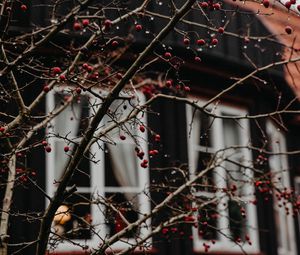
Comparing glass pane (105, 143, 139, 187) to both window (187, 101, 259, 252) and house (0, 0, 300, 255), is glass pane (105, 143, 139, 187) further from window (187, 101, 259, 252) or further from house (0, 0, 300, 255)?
window (187, 101, 259, 252)

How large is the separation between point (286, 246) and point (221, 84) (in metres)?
3.86

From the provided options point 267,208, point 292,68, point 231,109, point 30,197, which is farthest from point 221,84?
point 30,197

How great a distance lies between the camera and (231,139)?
9.45m

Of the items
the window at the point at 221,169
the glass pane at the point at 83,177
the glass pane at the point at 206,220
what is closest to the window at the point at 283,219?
the window at the point at 221,169

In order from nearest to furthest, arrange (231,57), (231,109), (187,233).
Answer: (187,233) < (231,57) < (231,109)

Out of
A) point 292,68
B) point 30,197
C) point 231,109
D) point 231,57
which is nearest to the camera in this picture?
point 30,197

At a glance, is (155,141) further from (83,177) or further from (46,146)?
(46,146)

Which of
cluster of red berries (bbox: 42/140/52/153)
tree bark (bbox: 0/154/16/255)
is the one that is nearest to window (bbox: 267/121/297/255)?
tree bark (bbox: 0/154/16/255)

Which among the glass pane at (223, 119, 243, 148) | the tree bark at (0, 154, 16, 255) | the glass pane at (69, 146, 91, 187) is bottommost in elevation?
the tree bark at (0, 154, 16, 255)

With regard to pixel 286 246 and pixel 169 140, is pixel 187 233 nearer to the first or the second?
pixel 169 140

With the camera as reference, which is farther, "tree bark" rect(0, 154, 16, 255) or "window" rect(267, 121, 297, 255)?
"window" rect(267, 121, 297, 255)

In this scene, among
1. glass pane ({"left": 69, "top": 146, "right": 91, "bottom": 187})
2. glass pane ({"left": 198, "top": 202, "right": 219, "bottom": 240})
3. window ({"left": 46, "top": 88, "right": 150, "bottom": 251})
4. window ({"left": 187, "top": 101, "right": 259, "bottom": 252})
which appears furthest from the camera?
window ({"left": 187, "top": 101, "right": 259, "bottom": 252})

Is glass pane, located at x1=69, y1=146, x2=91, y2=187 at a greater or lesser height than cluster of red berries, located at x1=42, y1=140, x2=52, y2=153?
greater

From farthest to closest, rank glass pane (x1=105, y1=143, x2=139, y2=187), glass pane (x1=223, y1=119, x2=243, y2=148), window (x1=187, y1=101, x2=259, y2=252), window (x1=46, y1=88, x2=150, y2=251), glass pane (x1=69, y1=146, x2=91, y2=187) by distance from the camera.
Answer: glass pane (x1=223, y1=119, x2=243, y2=148) → window (x1=187, y1=101, x2=259, y2=252) → glass pane (x1=105, y1=143, x2=139, y2=187) → glass pane (x1=69, y1=146, x2=91, y2=187) → window (x1=46, y1=88, x2=150, y2=251)
